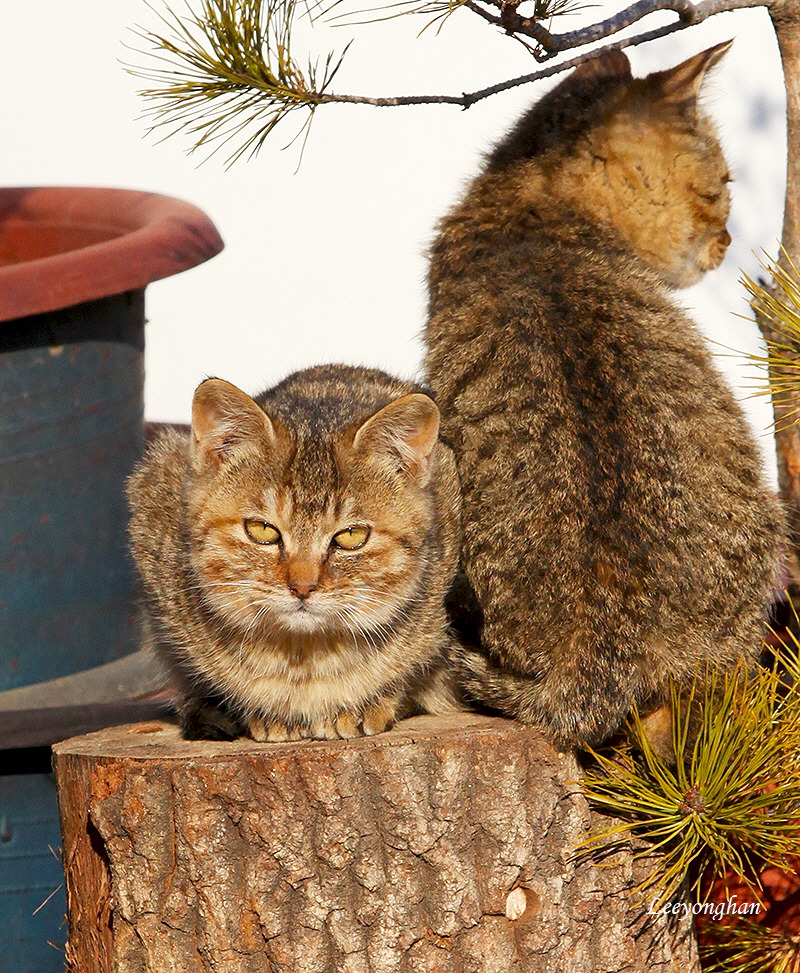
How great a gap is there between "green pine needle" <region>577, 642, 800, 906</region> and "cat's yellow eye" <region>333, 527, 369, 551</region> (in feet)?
1.64

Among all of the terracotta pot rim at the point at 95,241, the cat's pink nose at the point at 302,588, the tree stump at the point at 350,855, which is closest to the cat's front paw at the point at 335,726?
the tree stump at the point at 350,855

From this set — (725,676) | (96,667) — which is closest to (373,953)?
(725,676)

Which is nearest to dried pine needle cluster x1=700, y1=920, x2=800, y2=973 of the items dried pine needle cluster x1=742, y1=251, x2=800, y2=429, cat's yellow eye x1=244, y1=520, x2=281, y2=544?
dried pine needle cluster x1=742, y1=251, x2=800, y2=429

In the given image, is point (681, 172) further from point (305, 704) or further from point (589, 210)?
point (305, 704)

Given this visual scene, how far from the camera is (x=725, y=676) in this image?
6.34 ft

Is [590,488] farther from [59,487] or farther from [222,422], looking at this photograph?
[59,487]

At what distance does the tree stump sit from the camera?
70.7 inches

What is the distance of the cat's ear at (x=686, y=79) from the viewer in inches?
97.5

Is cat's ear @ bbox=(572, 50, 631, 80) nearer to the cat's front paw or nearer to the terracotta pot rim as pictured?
the terracotta pot rim

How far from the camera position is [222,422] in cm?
190

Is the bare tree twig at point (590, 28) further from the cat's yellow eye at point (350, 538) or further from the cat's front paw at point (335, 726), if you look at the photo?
the cat's front paw at point (335, 726)

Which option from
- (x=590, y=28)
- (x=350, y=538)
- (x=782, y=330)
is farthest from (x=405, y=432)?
(x=590, y=28)

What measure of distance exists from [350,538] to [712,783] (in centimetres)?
67

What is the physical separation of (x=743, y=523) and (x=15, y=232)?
2132 millimetres
